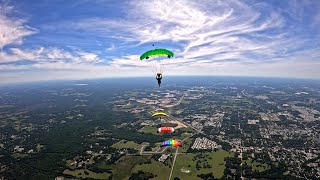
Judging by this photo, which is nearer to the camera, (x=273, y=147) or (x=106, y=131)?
(x=273, y=147)

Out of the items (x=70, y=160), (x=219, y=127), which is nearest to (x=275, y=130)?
(x=219, y=127)

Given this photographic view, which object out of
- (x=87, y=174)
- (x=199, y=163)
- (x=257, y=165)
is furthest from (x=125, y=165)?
(x=257, y=165)

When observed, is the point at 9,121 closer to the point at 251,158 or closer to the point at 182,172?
the point at 182,172

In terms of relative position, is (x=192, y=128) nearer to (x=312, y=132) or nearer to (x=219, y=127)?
(x=219, y=127)

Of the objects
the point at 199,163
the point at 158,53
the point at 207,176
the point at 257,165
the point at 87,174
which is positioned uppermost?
the point at 158,53

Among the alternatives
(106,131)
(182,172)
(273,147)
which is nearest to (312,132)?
(273,147)

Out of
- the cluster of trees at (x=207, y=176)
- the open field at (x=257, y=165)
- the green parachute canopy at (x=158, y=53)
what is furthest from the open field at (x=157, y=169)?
the green parachute canopy at (x=158, y=53)

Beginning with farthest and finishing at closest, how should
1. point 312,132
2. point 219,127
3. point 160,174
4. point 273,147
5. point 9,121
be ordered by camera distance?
point 9,121
point 219,127
point 312,132
point 273,147
point 160,174

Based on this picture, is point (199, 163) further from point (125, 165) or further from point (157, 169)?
point (125, 165)

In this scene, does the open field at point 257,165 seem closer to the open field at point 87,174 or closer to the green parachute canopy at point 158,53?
the open field at point 87,174

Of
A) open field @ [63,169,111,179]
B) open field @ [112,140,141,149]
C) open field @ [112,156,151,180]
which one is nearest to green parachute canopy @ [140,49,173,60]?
open field @ [112,156,151,180]

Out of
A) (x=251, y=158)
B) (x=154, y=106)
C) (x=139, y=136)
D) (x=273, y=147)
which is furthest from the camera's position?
(x=154, y=106)
